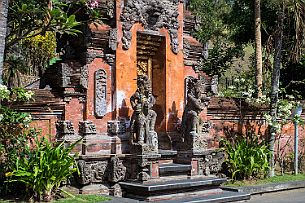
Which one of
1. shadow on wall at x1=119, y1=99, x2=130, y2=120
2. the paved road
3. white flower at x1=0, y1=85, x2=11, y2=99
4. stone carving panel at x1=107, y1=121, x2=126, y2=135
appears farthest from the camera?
the paved road

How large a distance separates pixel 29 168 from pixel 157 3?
4.92 m

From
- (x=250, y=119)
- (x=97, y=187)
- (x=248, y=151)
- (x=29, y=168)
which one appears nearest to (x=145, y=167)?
(x=97, y=187)

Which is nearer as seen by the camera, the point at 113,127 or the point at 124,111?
the point at 113,127

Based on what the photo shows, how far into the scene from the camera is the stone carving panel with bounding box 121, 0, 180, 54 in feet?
36.4

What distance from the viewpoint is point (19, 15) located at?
9.34 m

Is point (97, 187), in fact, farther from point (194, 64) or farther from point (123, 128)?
point (194, 64)

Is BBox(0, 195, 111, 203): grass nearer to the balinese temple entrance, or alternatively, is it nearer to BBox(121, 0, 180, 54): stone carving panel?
the balinese temple entrance

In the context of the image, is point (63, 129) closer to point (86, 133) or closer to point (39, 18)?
point (86, 133)

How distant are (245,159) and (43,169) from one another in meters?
5.47

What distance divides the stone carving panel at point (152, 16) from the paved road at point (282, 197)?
3894 millimetres

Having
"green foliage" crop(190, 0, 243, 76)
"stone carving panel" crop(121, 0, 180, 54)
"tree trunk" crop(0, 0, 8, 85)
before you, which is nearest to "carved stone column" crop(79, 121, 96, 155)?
"stone carving panel" crop(121, 0, 180, 54)

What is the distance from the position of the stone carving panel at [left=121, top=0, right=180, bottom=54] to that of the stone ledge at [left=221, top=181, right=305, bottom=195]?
11.5 ft

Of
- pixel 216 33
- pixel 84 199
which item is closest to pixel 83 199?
pixel 84 199

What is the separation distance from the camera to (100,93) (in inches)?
419
